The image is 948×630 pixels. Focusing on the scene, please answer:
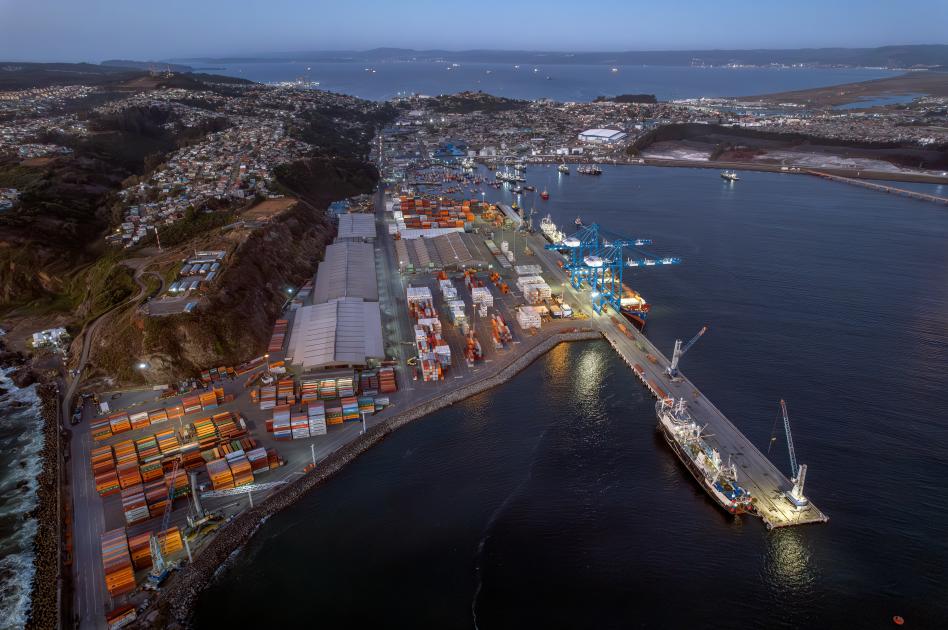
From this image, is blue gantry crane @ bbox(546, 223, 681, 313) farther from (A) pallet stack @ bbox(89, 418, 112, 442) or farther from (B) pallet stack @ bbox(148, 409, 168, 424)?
(A) pallet stack @ bbox(89, 418, 112, 442)

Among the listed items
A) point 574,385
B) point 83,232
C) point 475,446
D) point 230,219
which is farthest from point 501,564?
point 83,232

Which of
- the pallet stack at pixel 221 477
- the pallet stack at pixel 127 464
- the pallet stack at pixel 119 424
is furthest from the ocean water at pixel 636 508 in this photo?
the pallet stack at pixel 119 424

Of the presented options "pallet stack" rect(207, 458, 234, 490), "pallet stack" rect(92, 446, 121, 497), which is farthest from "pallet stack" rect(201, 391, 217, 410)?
"pallet stack" rect(207, 458, 234, 490)

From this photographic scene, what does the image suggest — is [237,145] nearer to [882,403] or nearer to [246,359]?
Answer: [246,359]

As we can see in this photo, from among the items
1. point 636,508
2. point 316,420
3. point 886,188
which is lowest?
point 636,508

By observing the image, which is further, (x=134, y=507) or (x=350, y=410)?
(x=350, y=410)

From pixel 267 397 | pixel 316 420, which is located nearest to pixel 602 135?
pixel 267 397

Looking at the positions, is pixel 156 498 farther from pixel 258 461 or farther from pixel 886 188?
pixel 886 188
